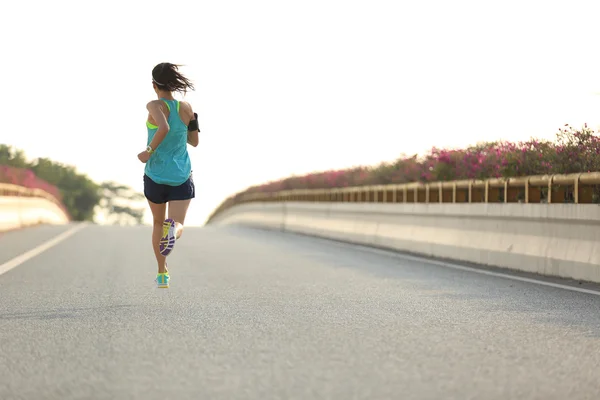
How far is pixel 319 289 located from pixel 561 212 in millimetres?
3392

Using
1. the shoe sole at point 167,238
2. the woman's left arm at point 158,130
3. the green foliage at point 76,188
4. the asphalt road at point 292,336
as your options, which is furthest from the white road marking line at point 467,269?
the green foliage at point 76,188

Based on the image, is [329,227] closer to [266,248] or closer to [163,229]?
[266,248]

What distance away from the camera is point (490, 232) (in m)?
15.1

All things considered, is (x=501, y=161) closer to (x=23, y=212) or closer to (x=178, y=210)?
(x=178, y=210)

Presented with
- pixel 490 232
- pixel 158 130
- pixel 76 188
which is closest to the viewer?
pixel 158 130

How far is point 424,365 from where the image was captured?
6.53m

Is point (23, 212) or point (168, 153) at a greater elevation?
point (168, 153)

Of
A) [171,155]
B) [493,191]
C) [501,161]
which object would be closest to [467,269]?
[493,191]

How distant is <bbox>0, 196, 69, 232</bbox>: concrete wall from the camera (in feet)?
87.5

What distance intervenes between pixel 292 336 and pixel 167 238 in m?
3.44

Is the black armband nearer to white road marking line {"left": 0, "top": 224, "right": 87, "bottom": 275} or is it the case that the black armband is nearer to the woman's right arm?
the woman's right arm

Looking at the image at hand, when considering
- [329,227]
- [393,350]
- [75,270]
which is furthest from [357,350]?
[329,227]

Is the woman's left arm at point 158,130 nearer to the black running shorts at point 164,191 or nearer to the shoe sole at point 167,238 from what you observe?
the black running shorts at point 164,191

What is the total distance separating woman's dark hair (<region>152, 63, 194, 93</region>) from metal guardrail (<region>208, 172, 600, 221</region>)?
4976mm
